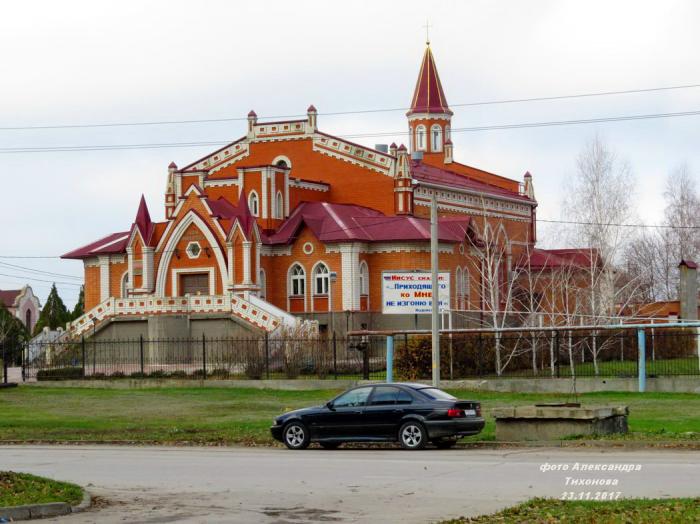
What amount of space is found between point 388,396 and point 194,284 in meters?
38.0

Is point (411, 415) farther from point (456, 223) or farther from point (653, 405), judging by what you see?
point (456, 223)

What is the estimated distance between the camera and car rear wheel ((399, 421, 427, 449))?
23891mm

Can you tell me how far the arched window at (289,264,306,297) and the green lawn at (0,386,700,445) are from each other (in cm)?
1785

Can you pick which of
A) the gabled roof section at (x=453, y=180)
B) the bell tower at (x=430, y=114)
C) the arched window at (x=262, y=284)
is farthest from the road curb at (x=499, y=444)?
the bell tower at (x=430, y=114)

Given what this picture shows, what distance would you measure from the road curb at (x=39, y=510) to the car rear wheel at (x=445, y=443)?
410 inches

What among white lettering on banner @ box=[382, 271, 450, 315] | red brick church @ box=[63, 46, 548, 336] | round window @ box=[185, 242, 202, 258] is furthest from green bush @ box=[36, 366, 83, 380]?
white lettering on banner @ box=[382, 271, 450, 315]

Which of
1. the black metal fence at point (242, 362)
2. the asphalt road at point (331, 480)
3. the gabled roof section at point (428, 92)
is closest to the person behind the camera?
the asphalt road at point (331, 480)

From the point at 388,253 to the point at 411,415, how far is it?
1452 inches

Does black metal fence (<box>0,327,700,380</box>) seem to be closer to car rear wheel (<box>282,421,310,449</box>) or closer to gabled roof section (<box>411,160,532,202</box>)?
car rear wheel (<box>282,421,310,449</box>)

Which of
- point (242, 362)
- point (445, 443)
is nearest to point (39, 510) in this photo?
point (445, 443)

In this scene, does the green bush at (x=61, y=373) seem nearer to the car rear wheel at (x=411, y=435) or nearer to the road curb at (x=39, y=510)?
the car rear wheel at (x=411, y=435)

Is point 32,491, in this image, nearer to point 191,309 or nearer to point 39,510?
point 39,510

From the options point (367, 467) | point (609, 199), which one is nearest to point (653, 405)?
point (367, 467)

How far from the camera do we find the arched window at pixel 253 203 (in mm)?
62781
